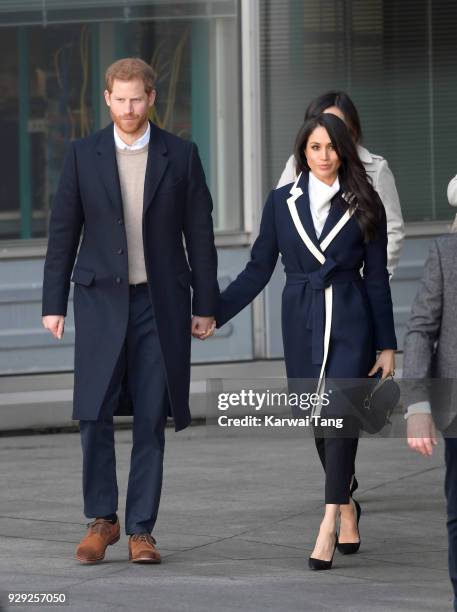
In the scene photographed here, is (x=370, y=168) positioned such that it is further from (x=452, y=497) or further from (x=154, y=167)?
(x=452, y=497)

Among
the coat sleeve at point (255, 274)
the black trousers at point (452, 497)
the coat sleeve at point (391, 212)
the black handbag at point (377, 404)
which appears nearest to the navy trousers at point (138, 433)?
the coat sleeve at point (255, 274)

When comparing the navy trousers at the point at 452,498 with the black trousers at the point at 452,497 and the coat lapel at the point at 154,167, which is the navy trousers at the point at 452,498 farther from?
the coat lapel at the point at 154,167

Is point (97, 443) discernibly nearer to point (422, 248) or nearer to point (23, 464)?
point (23, 464)

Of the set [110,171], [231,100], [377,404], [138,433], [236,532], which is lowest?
[236,532]

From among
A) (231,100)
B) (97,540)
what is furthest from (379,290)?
(231,100)

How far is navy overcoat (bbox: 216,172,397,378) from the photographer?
6699 mm

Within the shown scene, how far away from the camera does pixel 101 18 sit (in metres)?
11.4

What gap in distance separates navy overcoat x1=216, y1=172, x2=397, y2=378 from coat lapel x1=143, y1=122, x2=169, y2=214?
1.68 feet

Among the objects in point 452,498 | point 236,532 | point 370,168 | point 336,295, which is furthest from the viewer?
point 370,168

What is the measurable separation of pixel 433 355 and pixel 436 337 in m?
0.06

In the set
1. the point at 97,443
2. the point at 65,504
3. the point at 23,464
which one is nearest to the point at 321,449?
the point at 97,443

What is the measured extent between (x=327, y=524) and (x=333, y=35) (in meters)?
5.92

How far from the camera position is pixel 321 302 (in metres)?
6.72

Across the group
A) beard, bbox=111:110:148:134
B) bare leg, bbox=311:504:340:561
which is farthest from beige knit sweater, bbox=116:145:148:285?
bare leg, bbox=311:504:340:561
